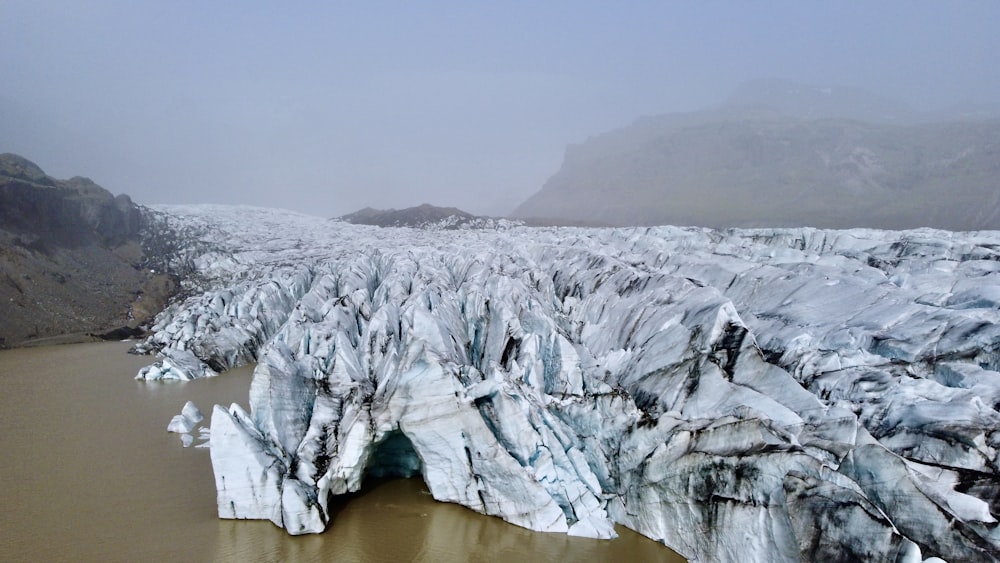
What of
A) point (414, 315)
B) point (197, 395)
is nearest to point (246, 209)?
point (197, 395)

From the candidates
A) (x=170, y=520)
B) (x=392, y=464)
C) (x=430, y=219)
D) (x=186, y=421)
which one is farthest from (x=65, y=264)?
(x=430, y=219)

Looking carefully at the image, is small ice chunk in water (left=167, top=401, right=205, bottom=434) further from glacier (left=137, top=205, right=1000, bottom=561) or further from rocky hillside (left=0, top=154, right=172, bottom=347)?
rocky hillside (left=0, top=154, right=172, bottom=347)

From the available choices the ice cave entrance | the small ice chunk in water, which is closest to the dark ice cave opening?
the ice cave entrance

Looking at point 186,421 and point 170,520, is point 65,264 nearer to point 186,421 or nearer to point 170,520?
point 186,421

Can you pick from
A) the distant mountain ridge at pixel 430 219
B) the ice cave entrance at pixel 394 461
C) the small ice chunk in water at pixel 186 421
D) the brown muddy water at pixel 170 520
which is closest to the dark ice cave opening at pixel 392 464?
the ice cave entrance at pixel 394 461

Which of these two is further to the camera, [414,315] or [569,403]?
[414,315]

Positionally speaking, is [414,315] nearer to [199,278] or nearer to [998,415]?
[998,415]
